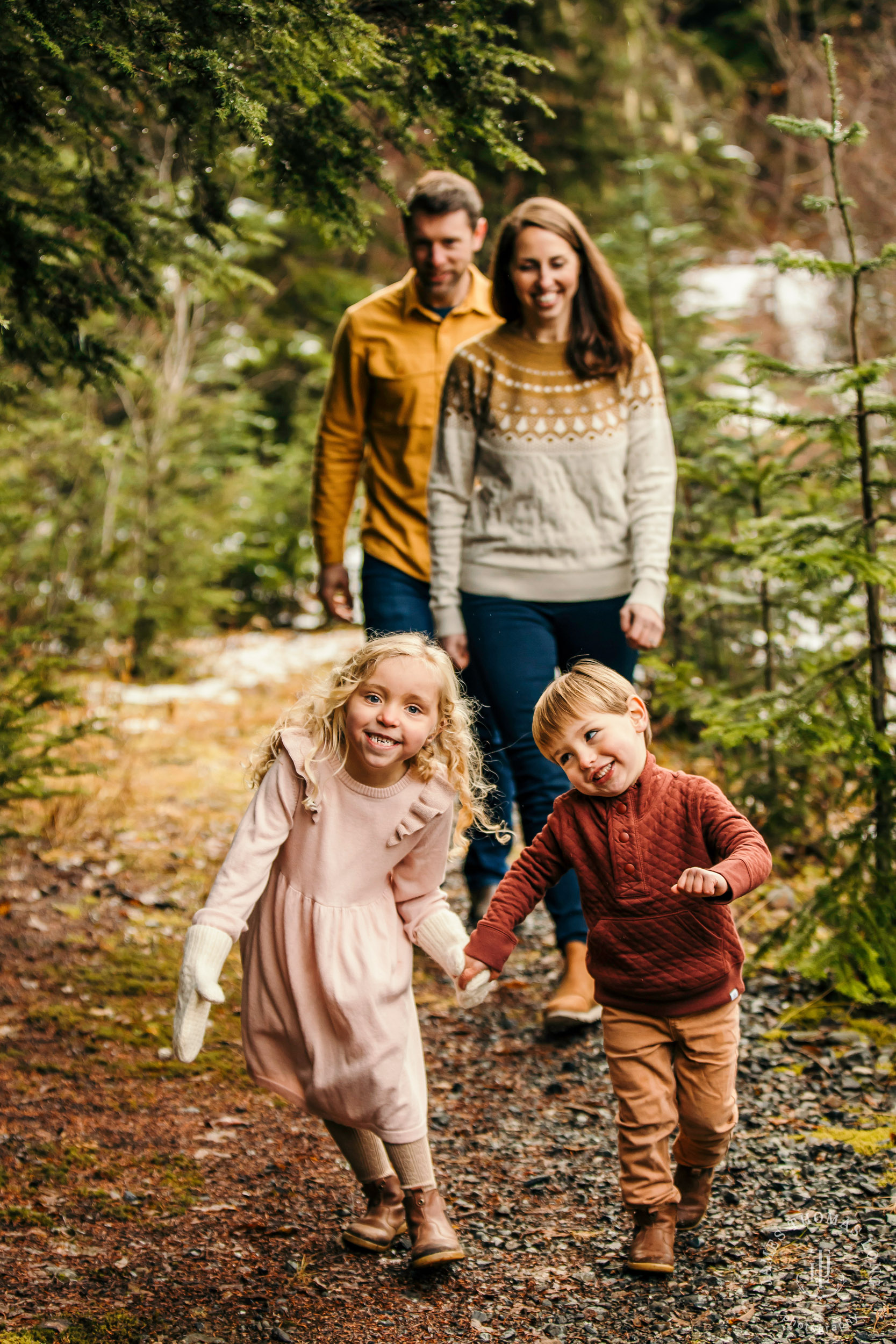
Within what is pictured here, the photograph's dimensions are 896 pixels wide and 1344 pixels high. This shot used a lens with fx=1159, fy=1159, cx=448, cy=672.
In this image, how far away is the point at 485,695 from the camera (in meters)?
3.81

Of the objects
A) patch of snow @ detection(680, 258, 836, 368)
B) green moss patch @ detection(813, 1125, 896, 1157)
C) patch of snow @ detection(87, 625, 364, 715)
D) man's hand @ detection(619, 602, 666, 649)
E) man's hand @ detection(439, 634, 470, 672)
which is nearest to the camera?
green moss patch @ detection(813, 1125, 896, 1157)

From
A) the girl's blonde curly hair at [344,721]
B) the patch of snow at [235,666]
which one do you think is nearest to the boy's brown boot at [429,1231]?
the girl's blonde curly hair at [344,721]

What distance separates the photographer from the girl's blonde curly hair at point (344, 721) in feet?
8.57

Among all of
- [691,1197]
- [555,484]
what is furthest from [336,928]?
[555,484]

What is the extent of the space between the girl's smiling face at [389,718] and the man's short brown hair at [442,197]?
1.87 m

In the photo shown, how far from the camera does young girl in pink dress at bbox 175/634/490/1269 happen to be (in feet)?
8.14

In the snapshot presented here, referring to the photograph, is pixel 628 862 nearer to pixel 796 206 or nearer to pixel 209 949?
pixel 209 949

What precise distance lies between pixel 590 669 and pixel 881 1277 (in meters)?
1.40

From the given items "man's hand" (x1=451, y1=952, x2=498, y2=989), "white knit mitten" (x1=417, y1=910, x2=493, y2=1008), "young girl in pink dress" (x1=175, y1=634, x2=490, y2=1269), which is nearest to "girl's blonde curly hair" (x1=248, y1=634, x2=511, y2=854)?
"young girl in pink dress" (x1=175, y1=634, x2=490, y2=1269)

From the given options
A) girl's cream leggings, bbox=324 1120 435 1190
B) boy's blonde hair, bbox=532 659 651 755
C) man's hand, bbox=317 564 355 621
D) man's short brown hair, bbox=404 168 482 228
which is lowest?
girl's cream leggings, bbox=324 1120 435 1190

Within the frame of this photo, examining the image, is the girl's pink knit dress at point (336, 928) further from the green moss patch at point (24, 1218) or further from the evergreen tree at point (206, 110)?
the evergreen tree at point (206, 110)

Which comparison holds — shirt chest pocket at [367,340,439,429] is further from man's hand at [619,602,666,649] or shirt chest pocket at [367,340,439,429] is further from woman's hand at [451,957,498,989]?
woman's hand at [451,957,498,989]

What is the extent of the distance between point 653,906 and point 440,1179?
3.53 ft

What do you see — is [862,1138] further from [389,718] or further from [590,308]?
[590,308]
